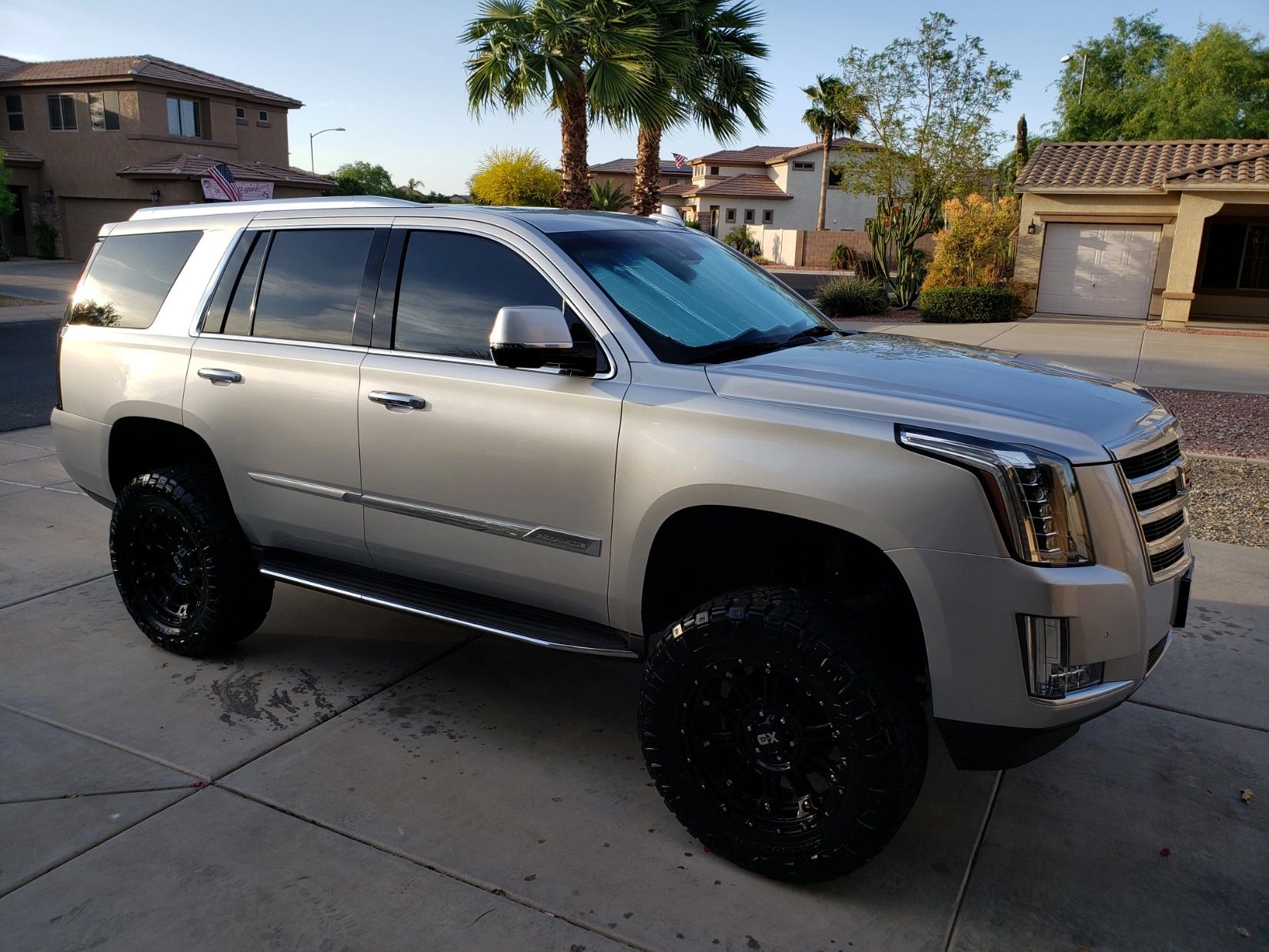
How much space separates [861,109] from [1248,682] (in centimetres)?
2436

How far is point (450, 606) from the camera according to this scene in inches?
151

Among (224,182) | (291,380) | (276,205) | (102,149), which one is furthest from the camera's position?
(102,149)

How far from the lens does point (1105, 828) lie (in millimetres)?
3494

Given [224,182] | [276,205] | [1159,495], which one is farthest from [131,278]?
[224,182]

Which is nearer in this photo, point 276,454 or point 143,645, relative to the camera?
point 276,454

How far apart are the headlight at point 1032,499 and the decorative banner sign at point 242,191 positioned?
13.5 metres

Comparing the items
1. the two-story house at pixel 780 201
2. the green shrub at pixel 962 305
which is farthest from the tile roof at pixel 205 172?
the two-story house at pixel 780 201

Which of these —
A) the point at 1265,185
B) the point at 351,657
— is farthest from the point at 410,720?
the point at 1265,185

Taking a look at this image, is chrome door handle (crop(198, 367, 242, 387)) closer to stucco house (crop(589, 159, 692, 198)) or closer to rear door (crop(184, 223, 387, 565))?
rear door (crop(184, 223, 387, 565))

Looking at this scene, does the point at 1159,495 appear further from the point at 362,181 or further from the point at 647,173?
the point at 362,181

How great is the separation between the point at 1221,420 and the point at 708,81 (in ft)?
49.2

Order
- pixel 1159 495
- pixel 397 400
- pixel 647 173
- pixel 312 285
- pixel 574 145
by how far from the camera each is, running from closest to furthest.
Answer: pixel 1159 495 < pixel 397 400 < pixel 312 285 < pixel 574 145 < pixel 647 173

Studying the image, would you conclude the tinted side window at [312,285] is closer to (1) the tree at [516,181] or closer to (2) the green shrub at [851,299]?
(2) the green shrub at [851,299]

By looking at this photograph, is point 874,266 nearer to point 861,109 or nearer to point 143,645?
point 861,109
